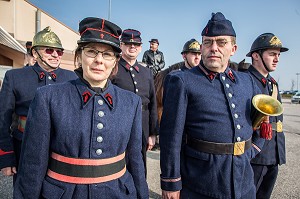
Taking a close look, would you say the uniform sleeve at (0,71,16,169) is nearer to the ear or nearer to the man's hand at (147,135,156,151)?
the man's hand at (147,135,156,151)

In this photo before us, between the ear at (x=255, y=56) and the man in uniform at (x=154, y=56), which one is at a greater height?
the man in uniform at (x=154, y=56)

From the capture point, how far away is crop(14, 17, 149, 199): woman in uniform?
4.88 ft

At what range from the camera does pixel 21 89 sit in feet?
8.71

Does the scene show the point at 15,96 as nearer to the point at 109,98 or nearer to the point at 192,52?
the point at 109,98

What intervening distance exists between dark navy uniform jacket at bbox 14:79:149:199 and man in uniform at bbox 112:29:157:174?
5.59ft

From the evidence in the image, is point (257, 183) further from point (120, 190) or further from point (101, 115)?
point (101, 115)

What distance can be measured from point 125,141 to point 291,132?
9.93m

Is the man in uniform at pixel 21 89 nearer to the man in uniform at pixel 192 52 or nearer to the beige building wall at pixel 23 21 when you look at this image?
the man in uniform at pixel 192 52

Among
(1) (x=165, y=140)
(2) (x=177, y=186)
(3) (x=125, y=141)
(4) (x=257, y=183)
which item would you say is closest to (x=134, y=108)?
(3) (x=125, y=141)

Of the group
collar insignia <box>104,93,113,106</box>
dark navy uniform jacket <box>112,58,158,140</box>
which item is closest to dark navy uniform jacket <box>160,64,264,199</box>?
collar insignia <box>104,93,113,106</box>

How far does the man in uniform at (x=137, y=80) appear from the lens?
134 inches

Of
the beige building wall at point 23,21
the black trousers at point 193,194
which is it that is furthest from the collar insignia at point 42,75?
the beige building wall at point 23,21

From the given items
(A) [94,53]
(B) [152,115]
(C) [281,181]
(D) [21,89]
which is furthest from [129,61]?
(C) [281,181]

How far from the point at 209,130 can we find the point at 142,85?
65.4 inches
